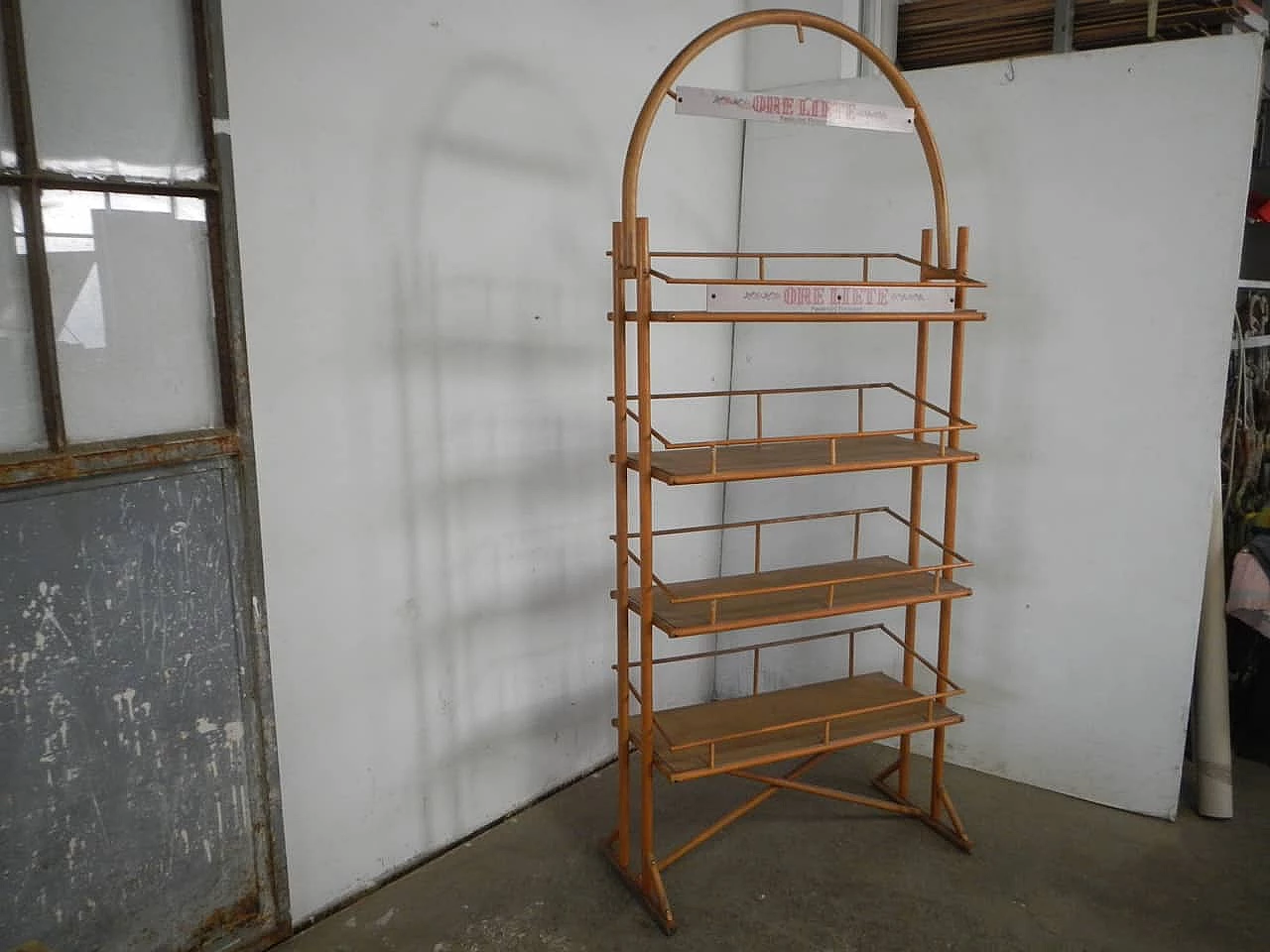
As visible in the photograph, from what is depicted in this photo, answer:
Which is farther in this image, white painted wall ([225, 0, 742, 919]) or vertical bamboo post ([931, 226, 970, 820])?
vertical bamboo post ([931, 226, 970, 820])

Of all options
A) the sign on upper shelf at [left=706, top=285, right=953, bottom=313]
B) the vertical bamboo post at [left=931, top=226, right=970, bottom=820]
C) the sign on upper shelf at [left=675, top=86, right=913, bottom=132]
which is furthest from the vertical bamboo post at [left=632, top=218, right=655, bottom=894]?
the vertical bamboo post at [left=931, top=226, right=970, bottom=820]

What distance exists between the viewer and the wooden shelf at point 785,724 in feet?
6.84

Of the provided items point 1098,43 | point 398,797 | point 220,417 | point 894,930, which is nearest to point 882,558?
point 894,930

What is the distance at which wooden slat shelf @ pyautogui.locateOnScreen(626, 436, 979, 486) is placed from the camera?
1.91 m

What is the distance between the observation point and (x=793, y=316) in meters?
1.87

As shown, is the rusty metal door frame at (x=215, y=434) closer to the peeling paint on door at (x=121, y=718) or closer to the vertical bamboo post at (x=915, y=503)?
the peeling paint on door at (x=121, y=718)

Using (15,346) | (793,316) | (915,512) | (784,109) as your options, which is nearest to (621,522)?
(793,316)

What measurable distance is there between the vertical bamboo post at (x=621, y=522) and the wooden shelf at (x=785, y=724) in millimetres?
119

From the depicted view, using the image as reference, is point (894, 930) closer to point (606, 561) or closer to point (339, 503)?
point (606, 561)

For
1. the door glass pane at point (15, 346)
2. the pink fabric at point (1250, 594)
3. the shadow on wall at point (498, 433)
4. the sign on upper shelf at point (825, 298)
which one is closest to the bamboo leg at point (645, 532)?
the sign on upper shelf at point (825, 298)

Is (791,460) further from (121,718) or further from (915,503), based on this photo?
(121,718)

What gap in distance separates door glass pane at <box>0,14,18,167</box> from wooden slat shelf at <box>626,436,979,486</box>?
4.02 ft

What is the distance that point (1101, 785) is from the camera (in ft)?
8.45

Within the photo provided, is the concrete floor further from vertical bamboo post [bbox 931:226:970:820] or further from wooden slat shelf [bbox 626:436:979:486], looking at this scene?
wooden slat shelf [bbox 626:436:979:486]
